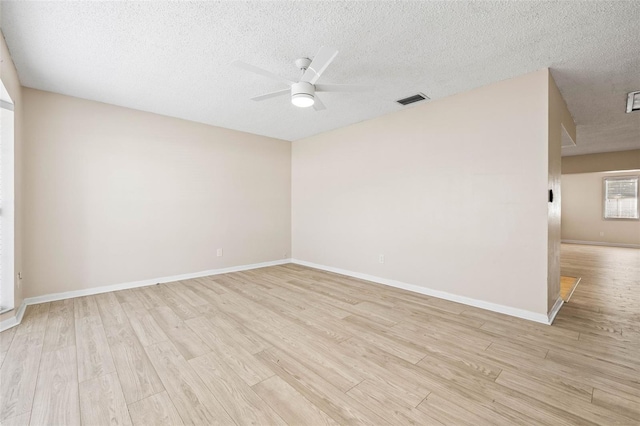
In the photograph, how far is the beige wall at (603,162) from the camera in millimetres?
6309

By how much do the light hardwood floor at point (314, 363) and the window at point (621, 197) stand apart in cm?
723

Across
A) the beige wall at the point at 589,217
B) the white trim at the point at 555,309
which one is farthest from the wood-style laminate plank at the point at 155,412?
the beige wall at the point at 589,217

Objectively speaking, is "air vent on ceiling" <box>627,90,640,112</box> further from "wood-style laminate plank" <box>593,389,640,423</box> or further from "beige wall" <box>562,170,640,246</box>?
"beige wall" <box>562,170,640,246</box>

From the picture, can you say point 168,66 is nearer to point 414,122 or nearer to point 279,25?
point 279,25

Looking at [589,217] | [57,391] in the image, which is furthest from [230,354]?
[589,217]

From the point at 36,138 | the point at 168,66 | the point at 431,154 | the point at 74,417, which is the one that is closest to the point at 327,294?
the point at 431,154

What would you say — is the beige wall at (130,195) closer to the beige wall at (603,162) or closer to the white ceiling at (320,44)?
the white ceiling at (320,44)

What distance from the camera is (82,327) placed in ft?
8.64

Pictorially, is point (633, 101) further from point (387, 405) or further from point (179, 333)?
point (179, 333)

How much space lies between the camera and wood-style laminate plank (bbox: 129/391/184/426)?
4.80 feet

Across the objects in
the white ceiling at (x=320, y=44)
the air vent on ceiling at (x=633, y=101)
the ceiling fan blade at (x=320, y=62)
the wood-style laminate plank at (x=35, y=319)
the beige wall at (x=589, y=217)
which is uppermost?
the white ceiling at (x=320, y=44)

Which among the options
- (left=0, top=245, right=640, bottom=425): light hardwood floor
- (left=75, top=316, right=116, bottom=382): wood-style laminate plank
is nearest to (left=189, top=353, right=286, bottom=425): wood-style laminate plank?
(left=0, top=245, right=640, bottom=425): light hardwood floor

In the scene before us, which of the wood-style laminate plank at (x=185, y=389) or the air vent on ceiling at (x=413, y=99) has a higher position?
the air vent on ceiling at (x=413, y=99)

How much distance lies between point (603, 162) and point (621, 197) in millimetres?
2858
